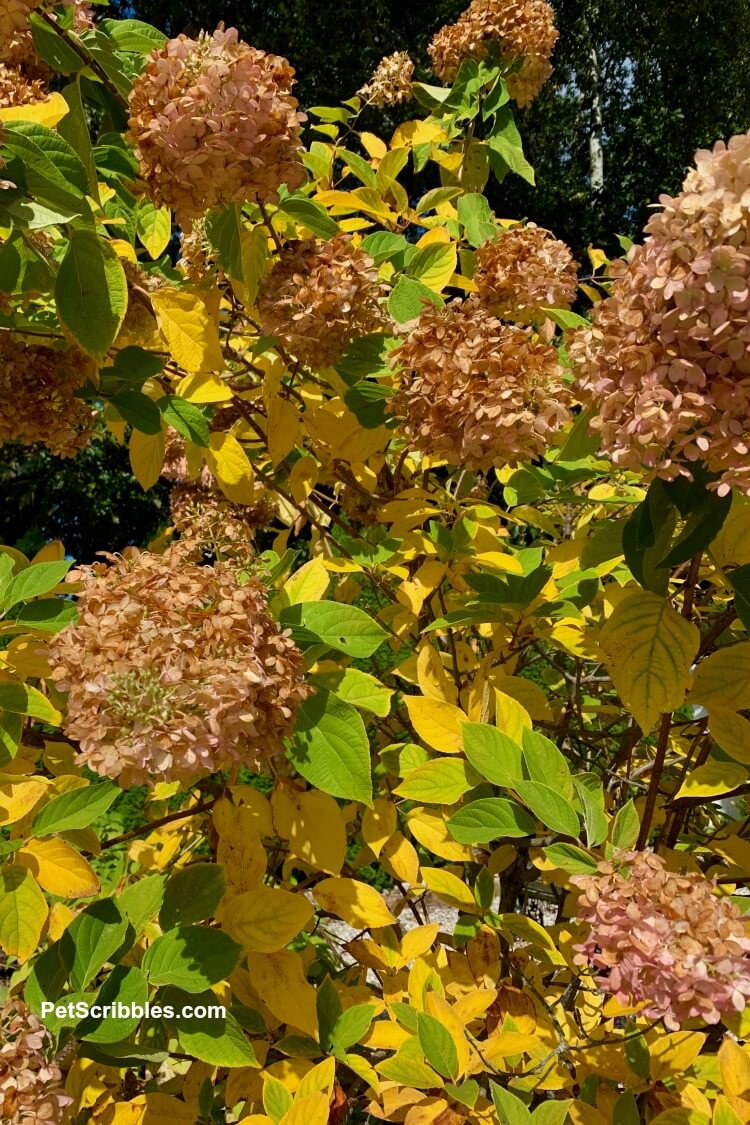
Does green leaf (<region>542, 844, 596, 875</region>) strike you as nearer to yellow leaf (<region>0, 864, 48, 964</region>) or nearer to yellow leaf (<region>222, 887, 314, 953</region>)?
yellow leaf (<region>222, 887, 314, 953</region>)

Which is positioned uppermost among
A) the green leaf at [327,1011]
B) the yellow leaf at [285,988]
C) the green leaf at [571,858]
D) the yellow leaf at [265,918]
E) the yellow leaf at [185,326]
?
the yellow leaf at [185,326]

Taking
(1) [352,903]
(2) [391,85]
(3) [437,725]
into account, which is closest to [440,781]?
(3) [437,725]

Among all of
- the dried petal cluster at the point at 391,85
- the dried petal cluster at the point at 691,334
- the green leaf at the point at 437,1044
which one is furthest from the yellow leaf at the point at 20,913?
the dried petal cluster at the point at 391,85

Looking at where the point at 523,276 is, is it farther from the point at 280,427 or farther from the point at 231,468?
the point at 231,468

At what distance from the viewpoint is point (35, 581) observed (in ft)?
3.03

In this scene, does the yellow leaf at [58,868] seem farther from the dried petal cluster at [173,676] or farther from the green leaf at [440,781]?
the green leaf at [440,781]

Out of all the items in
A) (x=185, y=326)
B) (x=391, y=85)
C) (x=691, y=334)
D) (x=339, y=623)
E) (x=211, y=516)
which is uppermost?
(x=391, y=85)

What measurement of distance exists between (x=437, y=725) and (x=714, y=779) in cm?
31

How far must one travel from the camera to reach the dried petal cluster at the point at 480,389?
0.91 m

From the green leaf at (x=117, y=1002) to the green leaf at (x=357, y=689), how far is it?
1.10ft

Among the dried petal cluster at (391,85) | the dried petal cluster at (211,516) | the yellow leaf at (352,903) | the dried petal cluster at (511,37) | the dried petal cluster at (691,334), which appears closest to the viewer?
the dried petal cluster at (691,334)

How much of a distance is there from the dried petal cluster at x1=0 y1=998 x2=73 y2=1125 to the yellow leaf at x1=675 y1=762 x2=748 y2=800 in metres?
0.70

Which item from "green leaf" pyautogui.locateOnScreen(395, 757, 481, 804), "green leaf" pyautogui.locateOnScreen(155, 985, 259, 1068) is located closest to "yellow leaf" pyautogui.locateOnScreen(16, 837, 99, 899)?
"green leaf" pyautogui.locateOnScreen(155, 985, 259, 1068)

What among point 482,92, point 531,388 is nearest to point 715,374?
point 531,388
